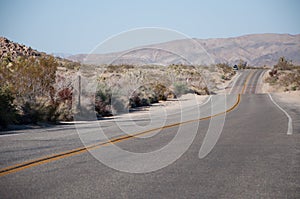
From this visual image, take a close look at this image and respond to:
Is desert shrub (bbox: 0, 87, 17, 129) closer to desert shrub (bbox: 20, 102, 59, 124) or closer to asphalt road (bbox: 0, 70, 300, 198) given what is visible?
desert shrub (bbox: 20, 102, 59, 124)

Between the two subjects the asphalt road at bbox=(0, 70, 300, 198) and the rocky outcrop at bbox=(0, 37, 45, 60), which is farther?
the rocky outcrop at bbox=(0, 37, 45, 60)

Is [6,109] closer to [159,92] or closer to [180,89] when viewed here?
[159,92]

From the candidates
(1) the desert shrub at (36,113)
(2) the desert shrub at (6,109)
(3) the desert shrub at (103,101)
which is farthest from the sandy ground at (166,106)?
(2) the desert shrub at (6,109)

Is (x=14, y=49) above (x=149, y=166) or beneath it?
above

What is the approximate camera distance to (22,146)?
31.5ft

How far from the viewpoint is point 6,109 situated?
15234 millimetres

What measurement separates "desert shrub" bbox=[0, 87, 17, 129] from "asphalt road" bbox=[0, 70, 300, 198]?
10.8 ft

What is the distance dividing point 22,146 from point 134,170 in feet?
11.6

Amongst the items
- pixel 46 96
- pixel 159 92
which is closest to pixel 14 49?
pixel 159 92

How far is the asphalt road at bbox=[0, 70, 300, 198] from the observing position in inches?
235

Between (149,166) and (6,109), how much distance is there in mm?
9259

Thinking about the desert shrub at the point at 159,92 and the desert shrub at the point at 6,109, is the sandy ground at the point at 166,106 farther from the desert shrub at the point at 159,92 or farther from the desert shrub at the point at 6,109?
the desert shrub at the point at 6,109

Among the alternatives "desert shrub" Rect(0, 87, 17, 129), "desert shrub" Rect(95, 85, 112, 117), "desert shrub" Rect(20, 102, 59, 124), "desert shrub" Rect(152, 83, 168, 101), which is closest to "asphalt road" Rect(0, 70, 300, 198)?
"desert shrub" Rect(0, 87, 17, 129)

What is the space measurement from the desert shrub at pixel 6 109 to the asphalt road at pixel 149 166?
3290mm
